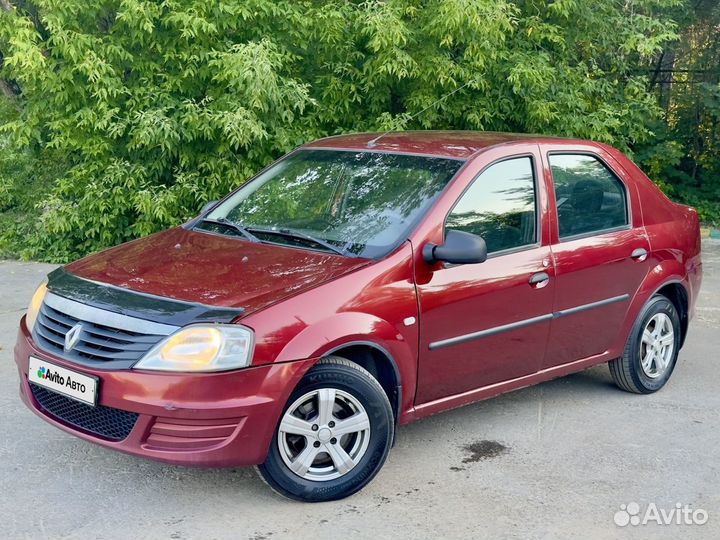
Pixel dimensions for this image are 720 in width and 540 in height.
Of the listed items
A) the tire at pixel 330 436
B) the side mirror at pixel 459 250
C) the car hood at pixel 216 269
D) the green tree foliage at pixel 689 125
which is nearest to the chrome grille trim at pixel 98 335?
the car hood at pixel 216 269

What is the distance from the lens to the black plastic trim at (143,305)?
3.83m

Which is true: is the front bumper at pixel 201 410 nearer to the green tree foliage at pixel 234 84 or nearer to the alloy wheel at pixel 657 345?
the alloy wheel at pixel 657 345

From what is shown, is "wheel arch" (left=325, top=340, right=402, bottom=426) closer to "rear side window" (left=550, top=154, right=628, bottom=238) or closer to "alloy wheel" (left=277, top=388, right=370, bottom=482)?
"alloy wheel" (left=277, top=388, right=370, bottom=482)

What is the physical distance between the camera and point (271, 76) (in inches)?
345

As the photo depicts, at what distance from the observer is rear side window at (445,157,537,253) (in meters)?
4.76

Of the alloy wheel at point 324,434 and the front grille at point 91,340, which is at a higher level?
the front grille at point 91,340

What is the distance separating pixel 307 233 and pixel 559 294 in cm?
144

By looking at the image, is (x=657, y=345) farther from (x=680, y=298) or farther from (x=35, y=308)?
(x=35, y=308)

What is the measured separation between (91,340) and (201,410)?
2.05 ft

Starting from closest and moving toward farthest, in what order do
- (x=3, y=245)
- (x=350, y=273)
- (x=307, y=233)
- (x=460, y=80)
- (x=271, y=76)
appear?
(x=350, y=273), (x=307, y=233), (x=271, y=76), (x=460, y=80), (x=3, y=245)

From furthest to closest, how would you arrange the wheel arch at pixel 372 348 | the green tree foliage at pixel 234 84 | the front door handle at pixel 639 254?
the green tree foliage at pixel 234 84 → the front door handle at pixel 639 254 → the wheel arch at pixel 372 348

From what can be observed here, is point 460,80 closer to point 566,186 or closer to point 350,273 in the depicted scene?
point 566,186

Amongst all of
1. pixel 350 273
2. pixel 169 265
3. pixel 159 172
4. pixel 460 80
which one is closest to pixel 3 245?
pixel 159 172

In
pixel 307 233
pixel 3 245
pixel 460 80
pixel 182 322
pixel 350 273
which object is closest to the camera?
pixel 182 322
